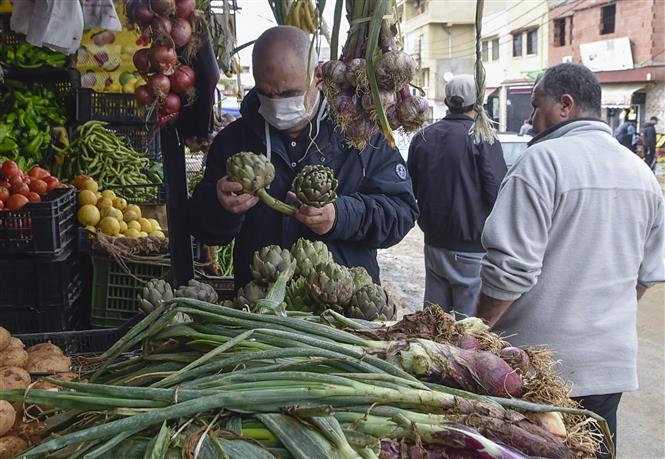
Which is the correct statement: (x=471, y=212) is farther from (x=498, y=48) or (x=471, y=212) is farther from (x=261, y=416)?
(x=498, y=48)

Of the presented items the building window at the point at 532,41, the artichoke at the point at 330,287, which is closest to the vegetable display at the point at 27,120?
the artichoke at the point at 330,287

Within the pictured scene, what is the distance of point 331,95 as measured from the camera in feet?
6.72

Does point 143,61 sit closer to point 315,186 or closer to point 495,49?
point 315,186

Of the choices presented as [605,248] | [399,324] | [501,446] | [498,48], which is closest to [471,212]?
[605,248]

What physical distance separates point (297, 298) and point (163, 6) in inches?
60.6

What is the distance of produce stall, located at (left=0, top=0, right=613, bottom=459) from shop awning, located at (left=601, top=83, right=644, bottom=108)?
24.8 metres

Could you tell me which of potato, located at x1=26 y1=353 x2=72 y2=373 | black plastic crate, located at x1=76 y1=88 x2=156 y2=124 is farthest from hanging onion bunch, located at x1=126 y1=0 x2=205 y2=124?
black plastic crate, located at x1=76 y1=88 x2=156 y2=124

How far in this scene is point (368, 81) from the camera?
191 centimetres

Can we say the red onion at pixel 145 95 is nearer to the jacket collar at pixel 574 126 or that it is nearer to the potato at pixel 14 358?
the potato at pixel 14 358

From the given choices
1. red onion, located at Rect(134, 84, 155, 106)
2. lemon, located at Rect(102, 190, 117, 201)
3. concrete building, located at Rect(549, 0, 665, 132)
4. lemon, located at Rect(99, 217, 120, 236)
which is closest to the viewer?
red onion, located at Rect(134, 84, 155, 106)

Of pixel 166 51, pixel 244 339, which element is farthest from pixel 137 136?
pixel 244 339

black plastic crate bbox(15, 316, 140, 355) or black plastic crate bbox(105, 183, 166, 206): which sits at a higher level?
black plastic crate bbox(105, 183, 166, 206)

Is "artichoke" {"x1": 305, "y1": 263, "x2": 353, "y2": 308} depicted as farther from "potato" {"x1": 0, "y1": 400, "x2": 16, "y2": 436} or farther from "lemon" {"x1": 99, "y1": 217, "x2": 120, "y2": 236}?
"lemon" {"x1": 99, "y1": 217, "x2": 120, "y2": 236}

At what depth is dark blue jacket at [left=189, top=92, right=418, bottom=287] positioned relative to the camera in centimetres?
277
